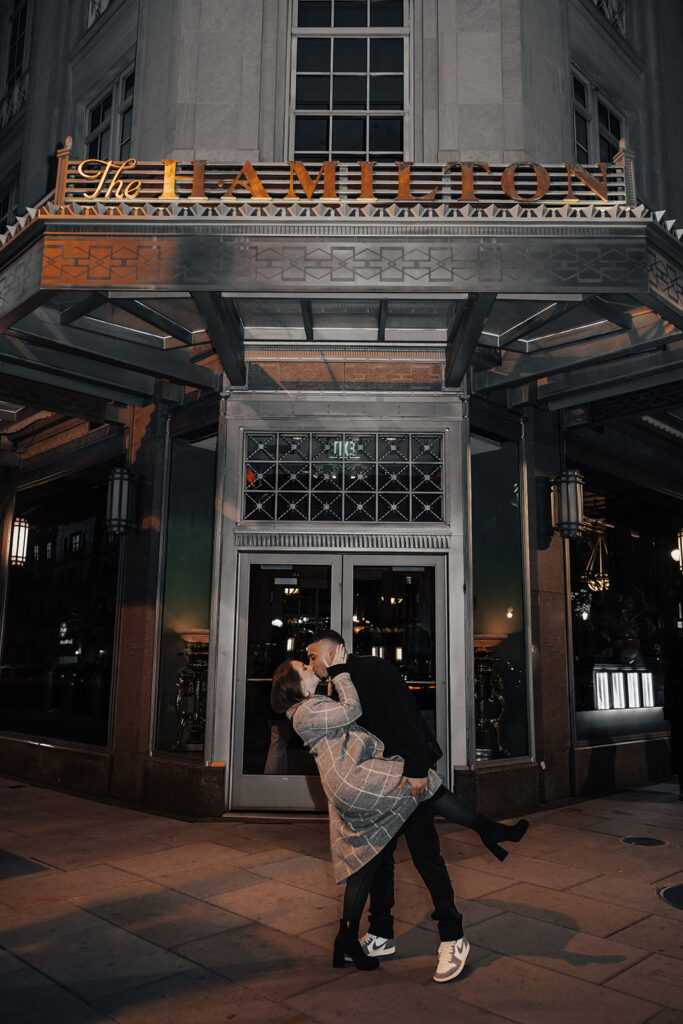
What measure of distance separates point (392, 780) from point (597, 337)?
5.71m

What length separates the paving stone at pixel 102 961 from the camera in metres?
4.03

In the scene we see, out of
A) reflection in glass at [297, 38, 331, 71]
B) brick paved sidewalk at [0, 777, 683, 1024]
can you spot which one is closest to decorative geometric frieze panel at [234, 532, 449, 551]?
brick paved sidewalk at [0, 777, 683, 1024]

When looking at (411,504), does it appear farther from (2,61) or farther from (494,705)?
(2,61)

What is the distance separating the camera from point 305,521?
8.49 meters

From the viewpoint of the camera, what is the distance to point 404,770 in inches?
162

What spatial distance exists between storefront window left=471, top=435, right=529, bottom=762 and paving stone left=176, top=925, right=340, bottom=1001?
4169 mm

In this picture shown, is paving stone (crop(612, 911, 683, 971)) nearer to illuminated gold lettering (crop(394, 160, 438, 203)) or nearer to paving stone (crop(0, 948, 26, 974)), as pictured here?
paving stone (crop(0, 948, 26, 974))

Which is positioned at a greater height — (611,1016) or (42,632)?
(42,632)

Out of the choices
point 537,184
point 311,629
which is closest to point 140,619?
point 311,629

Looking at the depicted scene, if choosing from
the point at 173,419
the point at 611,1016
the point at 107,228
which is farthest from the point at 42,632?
the point at 611,1016

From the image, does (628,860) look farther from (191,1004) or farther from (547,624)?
(191,1004)

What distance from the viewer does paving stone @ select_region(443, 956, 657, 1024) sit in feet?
12.0

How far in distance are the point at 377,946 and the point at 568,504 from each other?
20.1 ft

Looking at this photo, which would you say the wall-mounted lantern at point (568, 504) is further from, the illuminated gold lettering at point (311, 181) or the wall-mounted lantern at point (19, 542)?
the wall-mounted lantern at point (19, 542)
